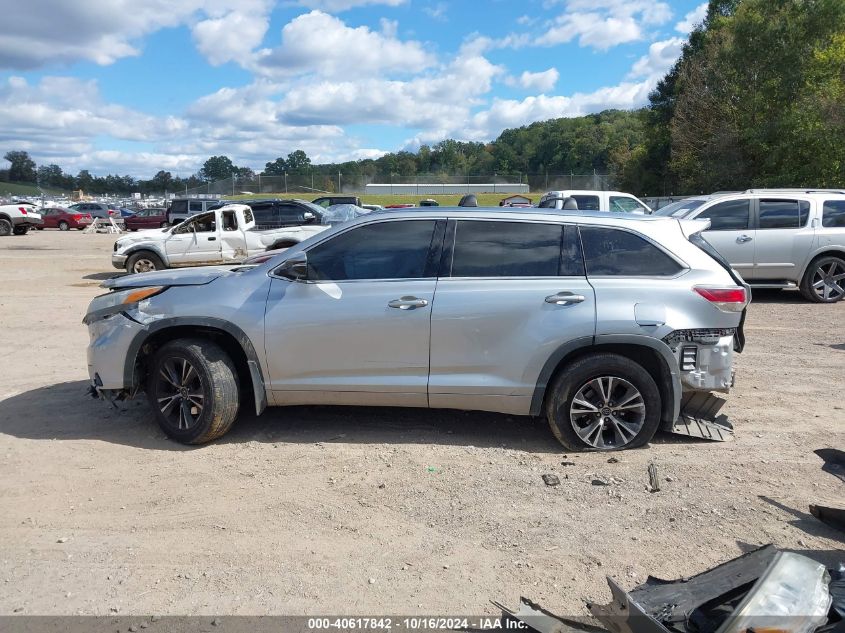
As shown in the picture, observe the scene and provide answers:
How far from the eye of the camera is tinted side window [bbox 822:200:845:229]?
11797mm

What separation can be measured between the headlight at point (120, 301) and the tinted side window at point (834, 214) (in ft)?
35.9

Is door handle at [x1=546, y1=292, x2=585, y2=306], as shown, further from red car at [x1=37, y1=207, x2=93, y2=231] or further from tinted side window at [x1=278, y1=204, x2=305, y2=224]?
red car at [x1=37, y1=207, x2=93, y2=231]

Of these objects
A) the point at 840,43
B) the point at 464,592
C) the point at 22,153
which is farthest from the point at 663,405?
the point at 22,153

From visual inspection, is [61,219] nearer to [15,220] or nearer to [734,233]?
[15,220]

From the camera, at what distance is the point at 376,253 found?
5246 mm

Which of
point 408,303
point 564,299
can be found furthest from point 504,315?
point 408,303

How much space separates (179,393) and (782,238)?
10.4 metres

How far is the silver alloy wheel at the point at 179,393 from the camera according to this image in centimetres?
522

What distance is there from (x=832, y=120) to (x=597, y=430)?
2739 cm

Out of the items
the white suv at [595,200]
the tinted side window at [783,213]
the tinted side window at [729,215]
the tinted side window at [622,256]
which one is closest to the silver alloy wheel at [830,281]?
the tinted side window at [783,213]

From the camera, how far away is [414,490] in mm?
4496

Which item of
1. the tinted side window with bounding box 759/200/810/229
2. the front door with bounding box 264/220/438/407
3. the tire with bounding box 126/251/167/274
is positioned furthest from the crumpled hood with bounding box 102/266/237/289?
the tire with bounding box 126/251/167/274

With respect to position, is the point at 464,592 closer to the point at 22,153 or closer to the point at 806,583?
the point at 806,583

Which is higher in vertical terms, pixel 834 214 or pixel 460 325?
pixel 834 214
